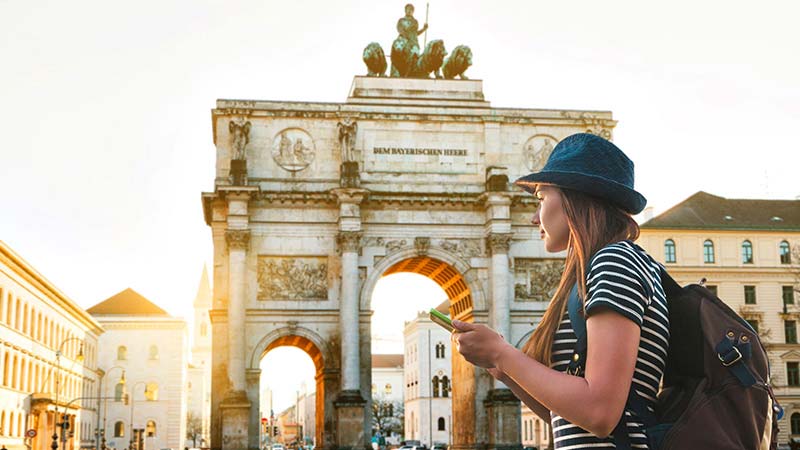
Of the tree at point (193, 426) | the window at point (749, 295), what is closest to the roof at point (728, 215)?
the window at point (749, 295)

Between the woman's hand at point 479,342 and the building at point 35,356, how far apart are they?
139ft

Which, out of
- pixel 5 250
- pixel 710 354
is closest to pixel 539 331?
pixel 710 354

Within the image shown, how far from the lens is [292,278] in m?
44.6

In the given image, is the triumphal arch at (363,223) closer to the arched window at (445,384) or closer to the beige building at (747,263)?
the beige building at (747,263)

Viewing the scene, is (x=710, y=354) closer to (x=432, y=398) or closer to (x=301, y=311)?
(x=301, y=311)

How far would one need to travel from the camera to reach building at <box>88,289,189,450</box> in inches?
3457

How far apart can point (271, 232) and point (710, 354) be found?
4228cm

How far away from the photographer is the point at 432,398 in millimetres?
109000

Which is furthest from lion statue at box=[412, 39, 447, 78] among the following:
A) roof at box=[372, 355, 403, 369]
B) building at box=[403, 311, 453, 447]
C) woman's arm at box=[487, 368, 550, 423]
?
roof at box=[372, 355, 403, 369]

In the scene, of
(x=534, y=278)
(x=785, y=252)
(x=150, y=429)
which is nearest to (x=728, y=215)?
(x=785, y=252)

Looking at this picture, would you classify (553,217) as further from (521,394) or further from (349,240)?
(349,240)

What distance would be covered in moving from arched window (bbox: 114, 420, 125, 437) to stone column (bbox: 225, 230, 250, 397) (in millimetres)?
48241

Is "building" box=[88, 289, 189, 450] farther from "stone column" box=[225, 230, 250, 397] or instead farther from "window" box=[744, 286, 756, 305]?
"stone column" box=[225, 230, 250, 397]

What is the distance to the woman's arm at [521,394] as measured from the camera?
351cm
